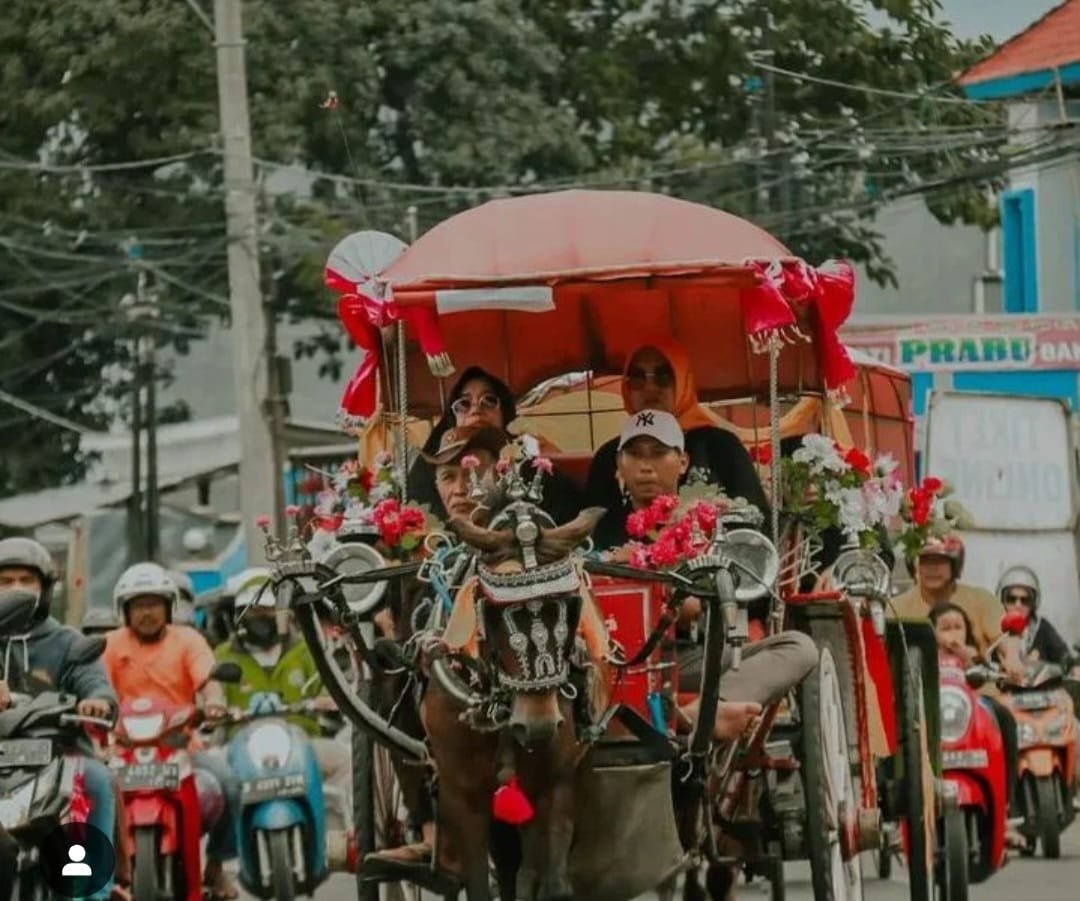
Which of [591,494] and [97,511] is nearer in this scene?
[591,494]

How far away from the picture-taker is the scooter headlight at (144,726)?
15.6 meters

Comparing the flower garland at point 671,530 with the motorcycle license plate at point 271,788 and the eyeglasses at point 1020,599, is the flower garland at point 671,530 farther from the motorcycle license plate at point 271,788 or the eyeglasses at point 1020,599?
the eyeglasses at point 1020,599

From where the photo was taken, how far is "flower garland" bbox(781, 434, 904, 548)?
41.7ft

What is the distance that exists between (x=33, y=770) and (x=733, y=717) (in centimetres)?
257

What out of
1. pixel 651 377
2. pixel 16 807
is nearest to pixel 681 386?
pixel 651 377

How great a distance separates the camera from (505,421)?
12188mm

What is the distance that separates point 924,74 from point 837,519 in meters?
22.6

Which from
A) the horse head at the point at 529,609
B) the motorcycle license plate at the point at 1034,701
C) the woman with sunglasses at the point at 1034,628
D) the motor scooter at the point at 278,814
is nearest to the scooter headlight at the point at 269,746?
the motor scooter at the point at 278,814

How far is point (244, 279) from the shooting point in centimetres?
2962

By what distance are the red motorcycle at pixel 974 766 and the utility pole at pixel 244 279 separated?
13462 mm

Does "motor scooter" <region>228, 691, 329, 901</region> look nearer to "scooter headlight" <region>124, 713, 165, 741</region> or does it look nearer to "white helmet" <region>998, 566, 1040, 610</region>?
"scooter headlight" <region>124, 713, 165, 741</region>

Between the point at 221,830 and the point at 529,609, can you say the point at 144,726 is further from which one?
the point at 529,609

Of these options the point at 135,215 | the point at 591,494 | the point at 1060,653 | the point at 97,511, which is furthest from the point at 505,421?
the point at 97,511

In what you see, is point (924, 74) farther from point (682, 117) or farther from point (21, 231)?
point (21, 231)
